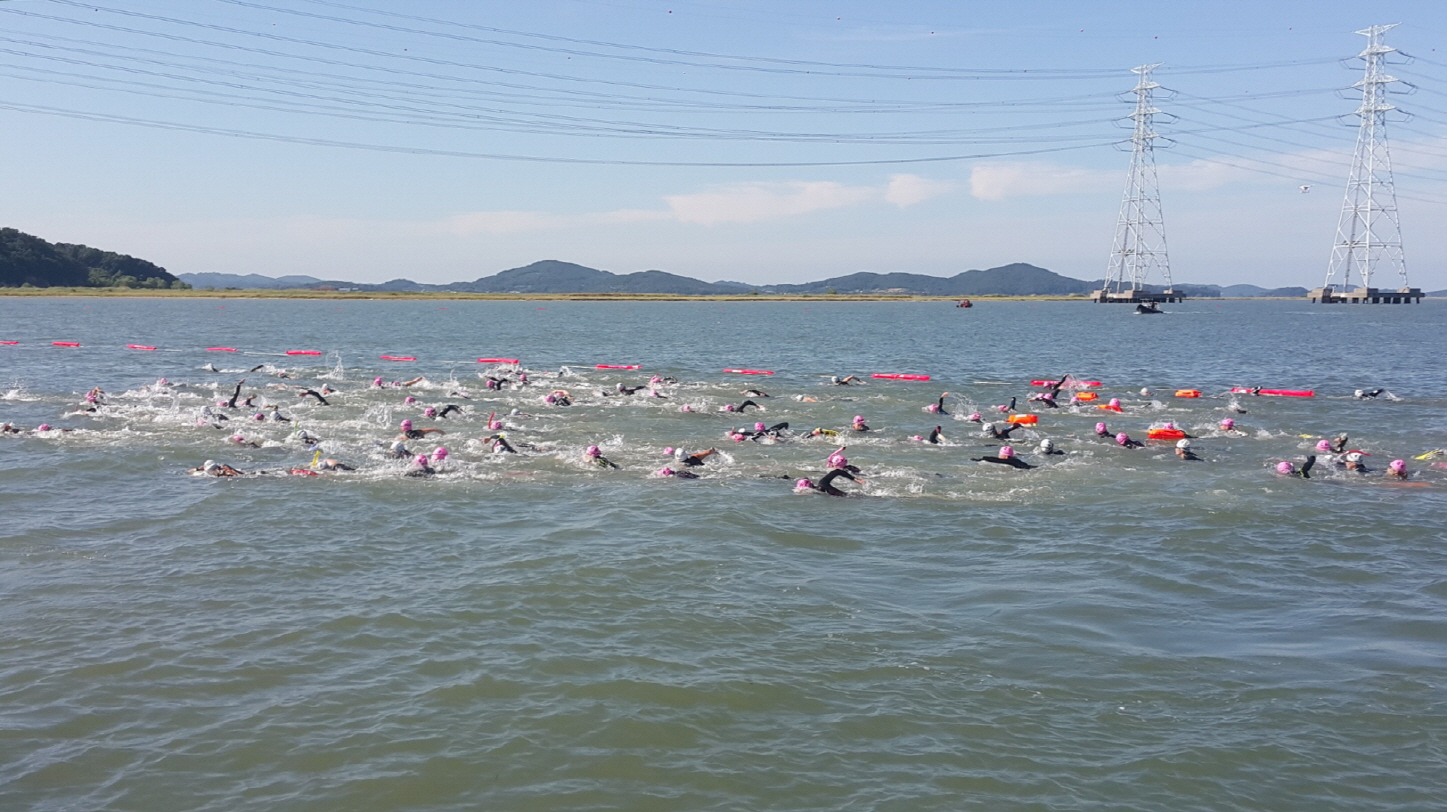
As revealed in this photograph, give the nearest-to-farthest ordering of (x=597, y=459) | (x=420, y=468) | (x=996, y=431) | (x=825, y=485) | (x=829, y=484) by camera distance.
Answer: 1. (x=825, y=485)
2. (x=829, y=484)
3. (x=420, y=468)
4. (x=597, y=459)
5. (x=996, y=431)

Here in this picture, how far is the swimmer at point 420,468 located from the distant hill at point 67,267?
181m

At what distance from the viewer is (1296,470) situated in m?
22.3

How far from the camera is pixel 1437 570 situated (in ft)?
49.0

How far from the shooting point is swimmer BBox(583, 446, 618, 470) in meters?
23.0

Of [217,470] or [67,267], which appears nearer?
[217,470]

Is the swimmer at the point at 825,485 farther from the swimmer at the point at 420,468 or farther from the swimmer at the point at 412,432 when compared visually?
the swimmer at the point at 412,432

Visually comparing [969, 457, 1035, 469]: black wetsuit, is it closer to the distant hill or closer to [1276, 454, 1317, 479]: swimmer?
[1276, 454, 1317, 479]: swimmer

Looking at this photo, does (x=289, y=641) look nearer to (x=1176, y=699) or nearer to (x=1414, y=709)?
(x=1176, y=699)

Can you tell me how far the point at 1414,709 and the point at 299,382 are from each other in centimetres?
4024

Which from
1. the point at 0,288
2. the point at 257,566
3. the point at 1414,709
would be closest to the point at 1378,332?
the point at 1414,709

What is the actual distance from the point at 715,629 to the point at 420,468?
1170 centimetres

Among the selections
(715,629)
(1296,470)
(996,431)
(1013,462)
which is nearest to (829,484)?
(1013,462)

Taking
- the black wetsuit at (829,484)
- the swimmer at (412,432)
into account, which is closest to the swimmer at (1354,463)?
the black wetsuit at (829,484)

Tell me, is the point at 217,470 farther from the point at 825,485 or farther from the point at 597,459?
the point at 825,485
